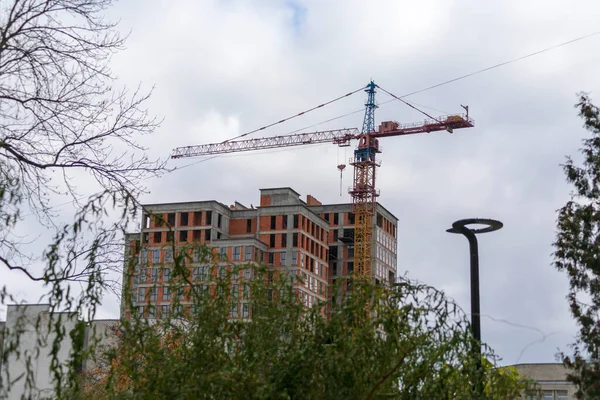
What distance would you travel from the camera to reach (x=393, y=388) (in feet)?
39.0

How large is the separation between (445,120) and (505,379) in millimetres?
143945

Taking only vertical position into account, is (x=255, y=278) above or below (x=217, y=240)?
below

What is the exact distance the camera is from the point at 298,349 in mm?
11320

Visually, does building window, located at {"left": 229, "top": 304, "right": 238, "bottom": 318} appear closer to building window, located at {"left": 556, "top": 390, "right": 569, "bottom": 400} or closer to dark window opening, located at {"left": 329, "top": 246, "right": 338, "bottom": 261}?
building window, located at {"left": 556, "top": 390, "right": 569, "bottom": 400}

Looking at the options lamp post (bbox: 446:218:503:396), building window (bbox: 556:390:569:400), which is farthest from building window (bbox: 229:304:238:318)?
building window (bbox: 556:390:569:400)

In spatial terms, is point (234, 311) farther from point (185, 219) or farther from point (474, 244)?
point (185, 219)

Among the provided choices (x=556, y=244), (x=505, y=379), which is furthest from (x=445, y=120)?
(x=505, y=379)

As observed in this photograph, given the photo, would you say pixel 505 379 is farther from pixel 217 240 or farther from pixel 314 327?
pixel 217 240

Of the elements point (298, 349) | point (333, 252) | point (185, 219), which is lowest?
point (298, 349)

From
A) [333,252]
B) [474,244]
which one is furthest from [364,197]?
[474,244]

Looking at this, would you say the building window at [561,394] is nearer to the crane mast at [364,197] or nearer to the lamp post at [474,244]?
the lamp post at [474,244]

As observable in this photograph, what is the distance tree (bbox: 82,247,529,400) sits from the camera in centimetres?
1106

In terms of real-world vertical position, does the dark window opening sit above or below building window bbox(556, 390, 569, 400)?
above

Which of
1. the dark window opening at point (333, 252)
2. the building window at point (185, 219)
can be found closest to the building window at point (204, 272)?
the building window at point (185, 219)
